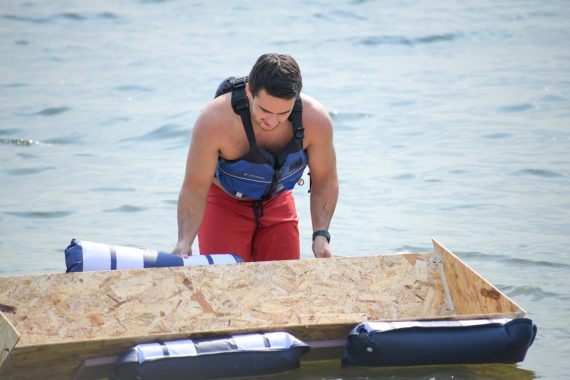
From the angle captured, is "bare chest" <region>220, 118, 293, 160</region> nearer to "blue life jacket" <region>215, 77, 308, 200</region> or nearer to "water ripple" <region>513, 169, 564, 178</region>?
"blue life jacket" <region>215, 77, 308, 200</region>

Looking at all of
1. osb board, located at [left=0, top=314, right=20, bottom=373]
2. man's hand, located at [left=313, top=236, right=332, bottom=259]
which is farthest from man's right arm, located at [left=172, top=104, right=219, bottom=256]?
osb board, located at [left=0, top=314, right=20, bottom=373]

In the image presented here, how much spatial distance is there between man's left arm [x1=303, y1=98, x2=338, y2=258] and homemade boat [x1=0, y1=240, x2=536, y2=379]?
28 cm

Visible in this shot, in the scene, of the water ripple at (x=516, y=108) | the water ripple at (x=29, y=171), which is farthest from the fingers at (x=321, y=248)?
the water ripple at (x=516, y=108)

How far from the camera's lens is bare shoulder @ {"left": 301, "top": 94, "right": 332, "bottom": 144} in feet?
17.8

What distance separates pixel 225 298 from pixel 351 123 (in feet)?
25.0

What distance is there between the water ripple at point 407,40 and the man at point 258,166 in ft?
37.2

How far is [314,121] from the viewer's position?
544 cm

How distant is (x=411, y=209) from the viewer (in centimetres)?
912

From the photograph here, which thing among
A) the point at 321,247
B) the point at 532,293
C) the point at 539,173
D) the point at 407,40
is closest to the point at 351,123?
the point at 539,173

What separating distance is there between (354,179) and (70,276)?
211 inches

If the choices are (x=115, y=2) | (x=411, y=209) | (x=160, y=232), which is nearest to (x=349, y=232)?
(x=411, y=209)

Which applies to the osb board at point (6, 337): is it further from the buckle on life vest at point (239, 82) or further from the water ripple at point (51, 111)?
the water ripple at point (51, 111)

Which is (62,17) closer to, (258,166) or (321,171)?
(321,171)

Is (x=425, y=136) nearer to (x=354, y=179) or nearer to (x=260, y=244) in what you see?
(x=354, y=179)
